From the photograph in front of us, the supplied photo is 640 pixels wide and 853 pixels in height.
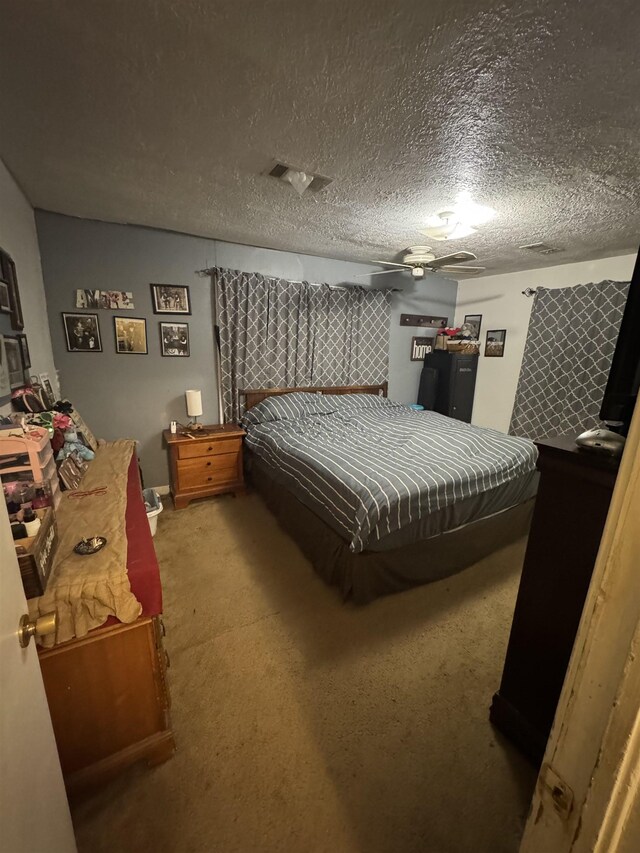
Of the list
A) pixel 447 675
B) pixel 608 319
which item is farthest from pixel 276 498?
pixel 608 319

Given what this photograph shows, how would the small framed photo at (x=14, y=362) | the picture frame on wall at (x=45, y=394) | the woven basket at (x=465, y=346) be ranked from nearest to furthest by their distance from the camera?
the small framed photo at (x=14, y=362), the picture frame on wall at (x=45, y=394), the woven basket at (x=465, y=346)

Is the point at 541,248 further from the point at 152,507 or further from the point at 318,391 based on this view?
the point at 152,507

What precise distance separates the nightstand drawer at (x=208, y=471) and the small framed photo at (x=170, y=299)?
136 cm

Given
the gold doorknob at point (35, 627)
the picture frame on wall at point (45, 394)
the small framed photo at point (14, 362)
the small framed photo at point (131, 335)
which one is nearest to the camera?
the gold doorknob at point (35, 627)

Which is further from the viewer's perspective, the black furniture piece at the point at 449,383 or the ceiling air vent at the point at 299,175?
the black furniture piece at the point at 449,383

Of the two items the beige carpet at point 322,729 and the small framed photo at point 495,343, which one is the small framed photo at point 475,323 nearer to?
the small framed photo at point 495,343

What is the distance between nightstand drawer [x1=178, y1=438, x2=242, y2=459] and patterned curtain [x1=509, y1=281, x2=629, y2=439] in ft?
11.1

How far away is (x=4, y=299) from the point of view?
1.61 meters

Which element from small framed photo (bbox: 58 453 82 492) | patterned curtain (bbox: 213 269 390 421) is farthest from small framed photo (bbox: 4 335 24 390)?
patterned curtain (bbox: 213 269 390 421)

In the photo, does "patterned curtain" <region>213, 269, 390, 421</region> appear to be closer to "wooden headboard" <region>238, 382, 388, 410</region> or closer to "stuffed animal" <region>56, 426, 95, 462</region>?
"wooden headboard" <region>238, 382, 388, 410</region>

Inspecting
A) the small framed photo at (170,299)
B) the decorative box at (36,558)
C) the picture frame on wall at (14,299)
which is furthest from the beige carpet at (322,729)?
the small framed photo at (170,299)

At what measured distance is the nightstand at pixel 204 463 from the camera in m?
3.04

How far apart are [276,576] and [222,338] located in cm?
221

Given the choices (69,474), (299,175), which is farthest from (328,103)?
(69,474)
